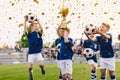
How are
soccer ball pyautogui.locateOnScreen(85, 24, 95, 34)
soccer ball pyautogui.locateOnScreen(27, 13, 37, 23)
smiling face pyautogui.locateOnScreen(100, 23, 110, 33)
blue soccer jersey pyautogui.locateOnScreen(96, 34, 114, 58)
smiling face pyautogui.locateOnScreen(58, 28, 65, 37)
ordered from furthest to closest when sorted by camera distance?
soccer ball pyautogui.locateOnScreen(27, 13, 37, 23), smiling face pyautogui.locateOnScreen(58, 28, 65, 37), blue soccer jersey pyautogui.locateOnScreen(96, 34, 114, 58), soccer ball pyautogui.locateOnScreen(85, 24, 95, 34), smiling face pyautogui.locateOnScreen(100, 23, 110, 33)

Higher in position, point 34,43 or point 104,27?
point 104,27

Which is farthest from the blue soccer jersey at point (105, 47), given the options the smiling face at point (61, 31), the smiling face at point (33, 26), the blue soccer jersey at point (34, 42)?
the blue soccer jersey at point (34, 42)

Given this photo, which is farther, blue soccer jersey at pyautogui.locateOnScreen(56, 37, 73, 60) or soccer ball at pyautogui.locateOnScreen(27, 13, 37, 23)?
soccer ball at pyautogui.locateOnScreen(27, 13, 37, 23)

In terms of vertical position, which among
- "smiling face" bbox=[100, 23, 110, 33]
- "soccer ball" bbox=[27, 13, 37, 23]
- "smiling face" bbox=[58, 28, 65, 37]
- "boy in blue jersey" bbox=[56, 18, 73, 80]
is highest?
"soccer ball" bbox=[27, 13, 37, 23]

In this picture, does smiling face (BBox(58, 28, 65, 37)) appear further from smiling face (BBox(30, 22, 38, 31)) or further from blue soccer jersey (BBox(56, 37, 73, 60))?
smiling face (BBox(30, 22, 38, 31))

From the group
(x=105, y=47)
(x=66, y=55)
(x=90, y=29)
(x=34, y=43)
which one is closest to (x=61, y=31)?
(x=66, y=55)

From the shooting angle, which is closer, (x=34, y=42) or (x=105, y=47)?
(x=105, y=47)

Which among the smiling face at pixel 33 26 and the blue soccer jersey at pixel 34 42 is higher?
the smiling face at pixel 33 26

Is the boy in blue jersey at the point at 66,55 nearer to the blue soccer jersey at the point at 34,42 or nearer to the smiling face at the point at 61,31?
the smiling face at the point at 61,31

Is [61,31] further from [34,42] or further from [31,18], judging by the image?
[34,42]

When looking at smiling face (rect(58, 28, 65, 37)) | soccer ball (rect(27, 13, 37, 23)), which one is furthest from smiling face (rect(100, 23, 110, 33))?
soccer ball (rect(27, 13, 37, 23))

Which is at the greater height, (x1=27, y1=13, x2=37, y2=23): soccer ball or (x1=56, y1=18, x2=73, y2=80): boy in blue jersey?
(x1=27, y1=13, x2=37, y2=23): soccer ball

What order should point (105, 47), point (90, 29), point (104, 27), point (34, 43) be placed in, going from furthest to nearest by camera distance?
point (34, 43), point (105, 47), point (90, 29), point (104, 27)

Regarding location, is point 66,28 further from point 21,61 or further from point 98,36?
point 21,61
